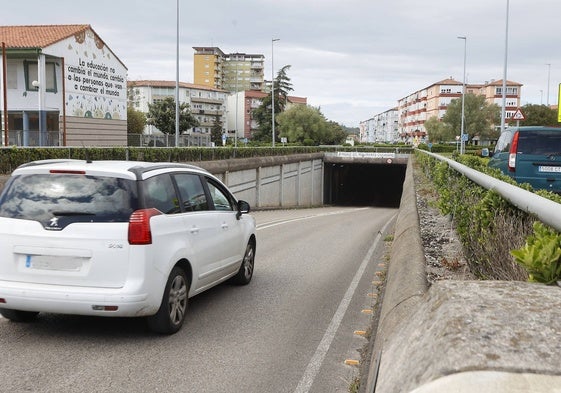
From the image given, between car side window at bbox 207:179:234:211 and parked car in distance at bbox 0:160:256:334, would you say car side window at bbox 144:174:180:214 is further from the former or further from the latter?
car side window at bbox 207:179:234:211

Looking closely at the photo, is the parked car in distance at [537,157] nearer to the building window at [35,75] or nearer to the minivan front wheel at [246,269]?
the minivan front wheel at [246,269]

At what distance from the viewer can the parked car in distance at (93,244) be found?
17.7ft

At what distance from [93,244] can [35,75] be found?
35.9 meters

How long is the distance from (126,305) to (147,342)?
0.54 m

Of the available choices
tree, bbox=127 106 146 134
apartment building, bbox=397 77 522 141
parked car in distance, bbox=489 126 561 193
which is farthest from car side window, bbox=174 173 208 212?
apartment building, bbox=397 77 522 141

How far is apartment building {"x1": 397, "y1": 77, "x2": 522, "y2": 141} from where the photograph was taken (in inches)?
5320

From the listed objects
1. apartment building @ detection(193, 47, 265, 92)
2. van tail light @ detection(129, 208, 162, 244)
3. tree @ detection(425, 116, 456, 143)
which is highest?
apartment building @ detection(193, 47, 265, 92)

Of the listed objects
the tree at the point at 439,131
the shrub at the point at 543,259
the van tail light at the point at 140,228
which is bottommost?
the van tail light at the point at 140,228

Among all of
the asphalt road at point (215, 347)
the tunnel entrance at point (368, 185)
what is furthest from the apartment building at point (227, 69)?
the asphalt road at point (215, 347)

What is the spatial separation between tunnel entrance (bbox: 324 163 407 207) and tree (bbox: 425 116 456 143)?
30.5 metres

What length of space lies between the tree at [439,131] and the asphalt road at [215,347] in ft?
315

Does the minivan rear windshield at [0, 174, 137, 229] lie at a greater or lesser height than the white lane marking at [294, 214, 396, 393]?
greater

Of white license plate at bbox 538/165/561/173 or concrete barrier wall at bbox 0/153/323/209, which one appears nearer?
white license plate at bbox 538/165/561/173

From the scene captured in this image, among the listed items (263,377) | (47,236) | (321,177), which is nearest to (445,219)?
(263,377)
